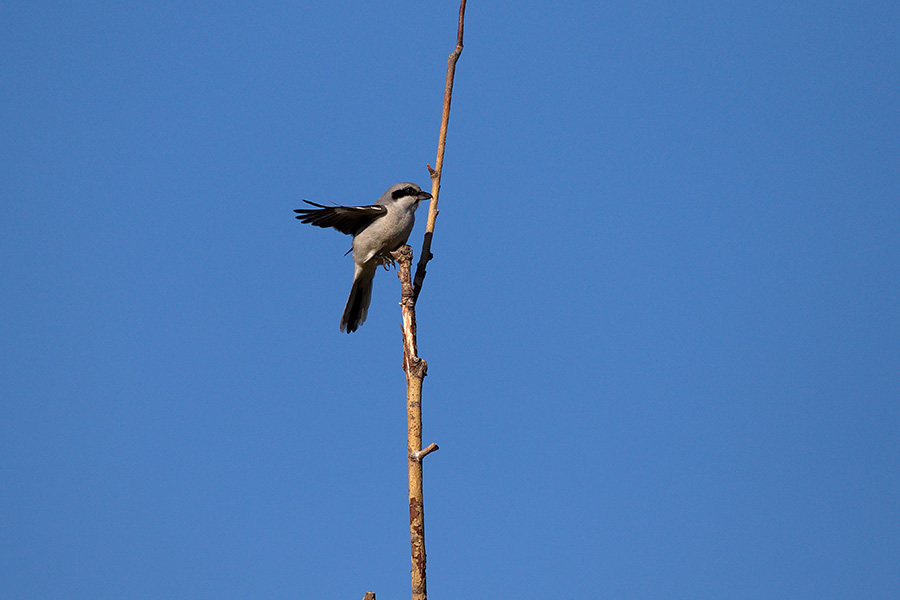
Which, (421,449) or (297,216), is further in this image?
(297,216)

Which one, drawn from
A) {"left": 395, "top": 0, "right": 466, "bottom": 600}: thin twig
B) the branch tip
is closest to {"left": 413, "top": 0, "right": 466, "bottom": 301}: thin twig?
{"left": 395, "top": 0, "right": 466, "bottom": 600}: thin twig

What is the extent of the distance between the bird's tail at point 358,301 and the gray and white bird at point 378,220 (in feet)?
1.14

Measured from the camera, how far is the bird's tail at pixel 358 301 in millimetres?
8648

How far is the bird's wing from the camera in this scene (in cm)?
739

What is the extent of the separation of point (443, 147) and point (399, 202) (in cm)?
197

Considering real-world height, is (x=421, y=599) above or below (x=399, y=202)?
below

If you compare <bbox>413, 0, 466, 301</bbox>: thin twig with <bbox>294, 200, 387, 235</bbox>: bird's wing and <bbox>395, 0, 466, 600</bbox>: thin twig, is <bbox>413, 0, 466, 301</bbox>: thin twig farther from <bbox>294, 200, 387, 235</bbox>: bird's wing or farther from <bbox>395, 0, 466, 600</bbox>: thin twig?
<bbox>294, 200, 387, 235</bbox>: bird's wing

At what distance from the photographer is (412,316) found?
5641 millimetres

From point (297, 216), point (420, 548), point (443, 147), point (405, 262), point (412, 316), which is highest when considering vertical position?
point (297, 216)

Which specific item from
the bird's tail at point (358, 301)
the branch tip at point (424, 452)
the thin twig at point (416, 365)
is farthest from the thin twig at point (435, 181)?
the bird's tail at point (358, 301)

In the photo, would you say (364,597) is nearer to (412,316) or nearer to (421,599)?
(421,599)

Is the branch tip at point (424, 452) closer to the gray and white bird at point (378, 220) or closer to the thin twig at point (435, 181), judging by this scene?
the thin twig at point (435, 181)

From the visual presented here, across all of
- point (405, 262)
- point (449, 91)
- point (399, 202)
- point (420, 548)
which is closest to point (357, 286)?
point (399, 202)

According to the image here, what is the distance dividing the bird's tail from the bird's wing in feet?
2.35
